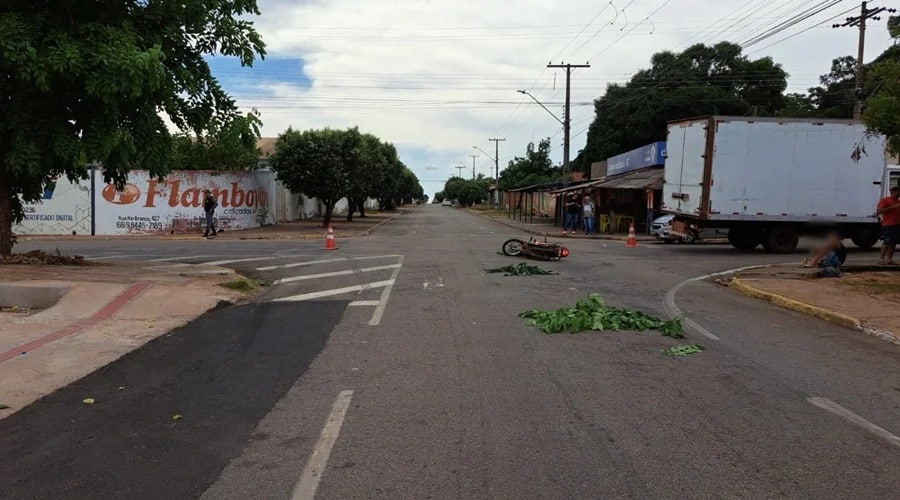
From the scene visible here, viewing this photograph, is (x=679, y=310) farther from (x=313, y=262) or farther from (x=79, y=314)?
(x=313, y=262)

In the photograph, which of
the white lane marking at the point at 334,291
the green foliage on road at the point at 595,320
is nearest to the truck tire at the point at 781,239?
the green foliage on road at the point at 595,320

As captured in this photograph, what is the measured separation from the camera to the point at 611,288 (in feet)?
41.1

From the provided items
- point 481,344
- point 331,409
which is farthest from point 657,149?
point 331,409

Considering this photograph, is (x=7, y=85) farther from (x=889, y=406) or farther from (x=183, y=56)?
(x=889, y=406)

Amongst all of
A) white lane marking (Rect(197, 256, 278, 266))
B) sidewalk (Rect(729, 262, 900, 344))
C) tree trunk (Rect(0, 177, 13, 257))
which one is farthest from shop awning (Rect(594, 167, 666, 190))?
tree trunk (Rect(0, 177, 13, 257))

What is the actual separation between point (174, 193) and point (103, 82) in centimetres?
1921

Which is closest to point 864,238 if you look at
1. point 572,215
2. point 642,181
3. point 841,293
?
point 642,181

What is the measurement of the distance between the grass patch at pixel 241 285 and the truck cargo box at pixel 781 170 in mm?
13522

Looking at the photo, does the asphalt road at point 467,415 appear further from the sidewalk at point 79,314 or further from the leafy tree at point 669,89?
the leafy tree at point 669,89

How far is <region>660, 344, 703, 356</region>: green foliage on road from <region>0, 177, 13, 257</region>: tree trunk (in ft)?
40.6

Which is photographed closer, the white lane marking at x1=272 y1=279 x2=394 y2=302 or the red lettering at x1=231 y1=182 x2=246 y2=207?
the white lane marking at x1=272 y1=279 x2=394 y2=302

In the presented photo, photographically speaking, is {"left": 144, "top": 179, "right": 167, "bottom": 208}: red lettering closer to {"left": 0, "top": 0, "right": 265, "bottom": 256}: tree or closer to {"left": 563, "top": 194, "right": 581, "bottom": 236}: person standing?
{"left": 0, "top": 0, "right": 265, "bottom": 256}: tree

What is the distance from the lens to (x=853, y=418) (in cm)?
539

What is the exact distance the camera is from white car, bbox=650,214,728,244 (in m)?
21.6
